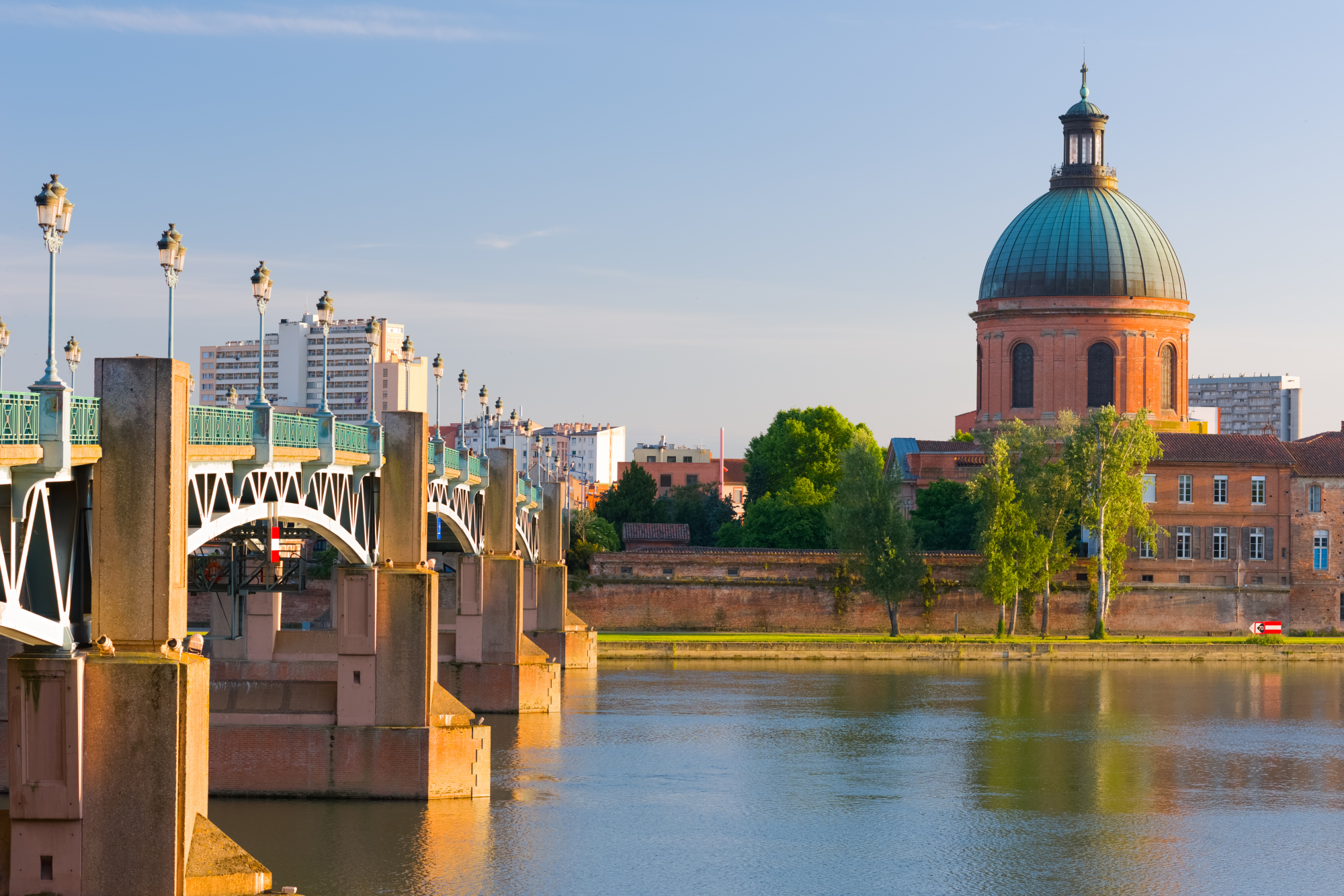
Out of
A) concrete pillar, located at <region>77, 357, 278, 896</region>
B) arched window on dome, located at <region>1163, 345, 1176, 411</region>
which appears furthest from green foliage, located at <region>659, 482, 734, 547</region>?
concrete pillar, located at <region>77, 357, 278, 896</region>

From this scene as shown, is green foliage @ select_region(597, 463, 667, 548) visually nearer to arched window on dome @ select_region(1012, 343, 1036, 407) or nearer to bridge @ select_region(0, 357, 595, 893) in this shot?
arched window on dome @ select_region(1012, 343, 1036, 407)

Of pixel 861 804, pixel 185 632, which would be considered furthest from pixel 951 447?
pixel 185 632

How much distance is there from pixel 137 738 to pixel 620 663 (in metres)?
42.6

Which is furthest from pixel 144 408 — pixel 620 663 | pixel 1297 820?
pixel 620 663

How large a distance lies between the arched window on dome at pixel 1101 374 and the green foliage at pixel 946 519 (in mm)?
7876

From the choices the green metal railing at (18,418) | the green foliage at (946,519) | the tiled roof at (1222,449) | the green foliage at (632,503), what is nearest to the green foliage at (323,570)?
the green foliage at (632,503)

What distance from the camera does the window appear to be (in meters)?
74.2

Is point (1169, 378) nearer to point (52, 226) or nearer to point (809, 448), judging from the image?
point (809, 448)

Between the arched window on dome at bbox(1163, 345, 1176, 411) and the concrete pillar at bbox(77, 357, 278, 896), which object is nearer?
the concrete pillar at bbox(77, 357, 278, 896)

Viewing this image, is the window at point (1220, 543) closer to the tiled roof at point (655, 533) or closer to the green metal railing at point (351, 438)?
the tiled roof at point (655, 533)

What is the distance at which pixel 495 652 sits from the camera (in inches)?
1881

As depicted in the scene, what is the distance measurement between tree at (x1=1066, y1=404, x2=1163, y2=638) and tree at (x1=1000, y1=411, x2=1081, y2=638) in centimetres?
52

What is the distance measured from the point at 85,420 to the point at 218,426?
394cm

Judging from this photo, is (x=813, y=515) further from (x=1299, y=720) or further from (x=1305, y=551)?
(x=1299, y=720)
